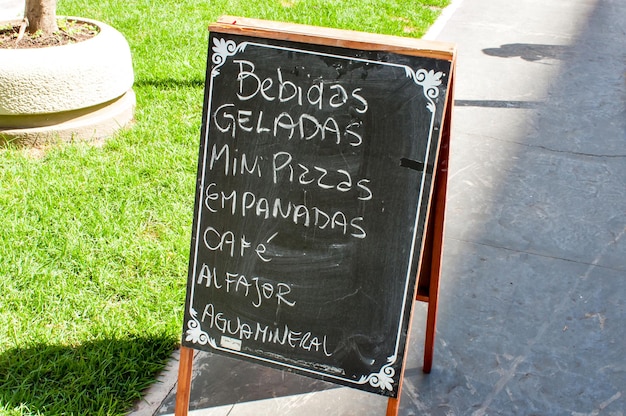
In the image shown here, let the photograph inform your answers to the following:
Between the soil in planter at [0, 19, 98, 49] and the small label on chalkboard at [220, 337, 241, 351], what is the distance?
3129mm

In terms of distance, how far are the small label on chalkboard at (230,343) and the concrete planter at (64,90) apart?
268 centimetres

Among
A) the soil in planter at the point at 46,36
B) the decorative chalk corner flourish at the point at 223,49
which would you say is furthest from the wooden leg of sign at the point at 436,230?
the soil in planter at the point at 46,36

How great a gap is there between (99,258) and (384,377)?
180cm

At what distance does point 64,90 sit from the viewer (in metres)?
4.75

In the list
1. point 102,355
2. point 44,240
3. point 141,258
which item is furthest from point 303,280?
point 44,240

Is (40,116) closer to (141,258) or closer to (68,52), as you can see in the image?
(68,52)

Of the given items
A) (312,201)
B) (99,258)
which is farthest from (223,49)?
(99,258)

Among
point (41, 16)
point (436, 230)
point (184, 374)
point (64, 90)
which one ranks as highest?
point (41, 16)

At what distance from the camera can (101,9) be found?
25.6ft

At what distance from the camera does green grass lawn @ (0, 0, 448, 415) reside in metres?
3.01

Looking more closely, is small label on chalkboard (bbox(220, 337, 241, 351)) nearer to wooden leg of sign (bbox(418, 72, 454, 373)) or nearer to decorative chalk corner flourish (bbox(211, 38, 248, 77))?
wooden leg of sign (bbox(418, 72, 454, 373))

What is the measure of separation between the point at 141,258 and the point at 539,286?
211 centimetres

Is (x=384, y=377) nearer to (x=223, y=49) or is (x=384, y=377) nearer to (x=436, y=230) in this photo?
(x=436, y=230)

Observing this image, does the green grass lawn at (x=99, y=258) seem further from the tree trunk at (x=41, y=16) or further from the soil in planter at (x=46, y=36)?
the tree trunk at (x=41, y=16)
